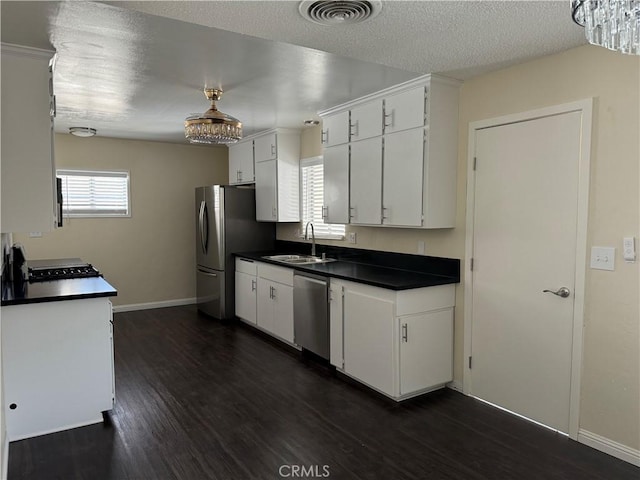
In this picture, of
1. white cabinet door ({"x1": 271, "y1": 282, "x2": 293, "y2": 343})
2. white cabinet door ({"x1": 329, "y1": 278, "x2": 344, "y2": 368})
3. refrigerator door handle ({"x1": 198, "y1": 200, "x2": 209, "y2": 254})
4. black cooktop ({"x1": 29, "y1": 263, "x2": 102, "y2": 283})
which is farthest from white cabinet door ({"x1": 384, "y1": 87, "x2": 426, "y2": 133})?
refrigerator door handle ({"x1": 198, "y1": 200, "x2": 209, "y2": 254})

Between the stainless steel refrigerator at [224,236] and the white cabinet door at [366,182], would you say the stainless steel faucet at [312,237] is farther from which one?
the white cabinet door at [366,182]

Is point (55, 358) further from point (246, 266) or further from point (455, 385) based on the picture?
point (455, 385)

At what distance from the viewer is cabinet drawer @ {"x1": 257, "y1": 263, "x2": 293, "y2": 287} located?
4367 millimetres

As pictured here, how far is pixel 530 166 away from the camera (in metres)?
2.88

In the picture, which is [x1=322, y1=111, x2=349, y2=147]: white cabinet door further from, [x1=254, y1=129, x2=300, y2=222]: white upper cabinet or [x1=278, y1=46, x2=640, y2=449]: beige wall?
[x1=278, y1=46, x2=640, y2=449]: beige wall

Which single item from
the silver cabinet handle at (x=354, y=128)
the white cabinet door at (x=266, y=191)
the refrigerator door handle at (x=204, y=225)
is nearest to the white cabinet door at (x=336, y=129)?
the silver cabinet handle at (x=354, y=128)

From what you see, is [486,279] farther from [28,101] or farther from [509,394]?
[28,101]

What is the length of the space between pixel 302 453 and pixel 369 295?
123cm

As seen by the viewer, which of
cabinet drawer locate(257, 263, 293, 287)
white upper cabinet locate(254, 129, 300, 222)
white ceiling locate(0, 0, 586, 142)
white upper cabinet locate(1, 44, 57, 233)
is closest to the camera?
white ceiling locate(0, 0, 586, 142)

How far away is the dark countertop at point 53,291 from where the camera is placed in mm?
2705

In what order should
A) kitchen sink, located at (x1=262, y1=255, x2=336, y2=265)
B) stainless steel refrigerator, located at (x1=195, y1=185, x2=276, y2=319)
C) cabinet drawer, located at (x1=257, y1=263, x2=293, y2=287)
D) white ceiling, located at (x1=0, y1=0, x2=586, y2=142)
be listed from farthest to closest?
stainless steel refrigerator, located at (x1=195, y1=185, x2=276, y2=319), kitchen sink, located at (x1=262, y1=255, x2=336, y2=265), cabinet drawer, located at (x1=257, y1=263, x2=293, y2=287), white ceiling, located at (x1=0, y1=0, x2=586, y2=142)

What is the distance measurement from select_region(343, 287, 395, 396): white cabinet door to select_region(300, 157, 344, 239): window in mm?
1517

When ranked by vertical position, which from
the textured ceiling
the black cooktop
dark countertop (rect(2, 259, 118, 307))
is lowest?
dark countertop (rect(2, 259, 118, 307))

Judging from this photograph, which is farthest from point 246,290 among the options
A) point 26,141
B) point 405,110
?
point 26,141
